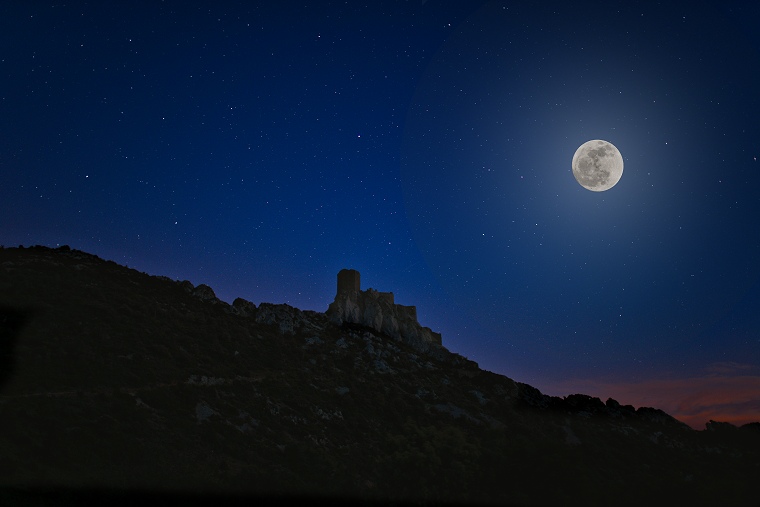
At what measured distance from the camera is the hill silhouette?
2814 cm

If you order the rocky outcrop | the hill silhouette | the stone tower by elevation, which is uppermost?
Answer: the stone tower

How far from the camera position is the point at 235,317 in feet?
231

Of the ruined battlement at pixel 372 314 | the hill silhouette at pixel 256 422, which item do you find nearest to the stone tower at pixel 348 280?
the ruined battlement at pixel 372 314

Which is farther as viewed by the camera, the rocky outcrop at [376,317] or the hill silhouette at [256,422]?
the rocky outcrop at [376,317]

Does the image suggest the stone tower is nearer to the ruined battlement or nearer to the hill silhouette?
A: the ruined battlement

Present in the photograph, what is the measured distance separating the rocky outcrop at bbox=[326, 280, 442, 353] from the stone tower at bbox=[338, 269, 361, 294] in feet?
6.75

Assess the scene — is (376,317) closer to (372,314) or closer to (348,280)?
(372,314)

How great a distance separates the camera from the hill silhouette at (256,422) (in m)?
28.1

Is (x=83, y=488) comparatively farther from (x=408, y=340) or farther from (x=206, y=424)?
(x=408, y=340)

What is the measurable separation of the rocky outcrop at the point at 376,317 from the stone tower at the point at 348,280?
2.06m

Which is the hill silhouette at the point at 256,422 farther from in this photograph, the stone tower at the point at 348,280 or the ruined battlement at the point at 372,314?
the stone tower at the point at 348,280

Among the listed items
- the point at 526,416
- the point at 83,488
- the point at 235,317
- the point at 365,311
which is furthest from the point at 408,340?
the point at 83,488

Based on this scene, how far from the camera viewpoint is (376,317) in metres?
94.6

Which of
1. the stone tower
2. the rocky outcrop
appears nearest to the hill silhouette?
the rocky outcrop
